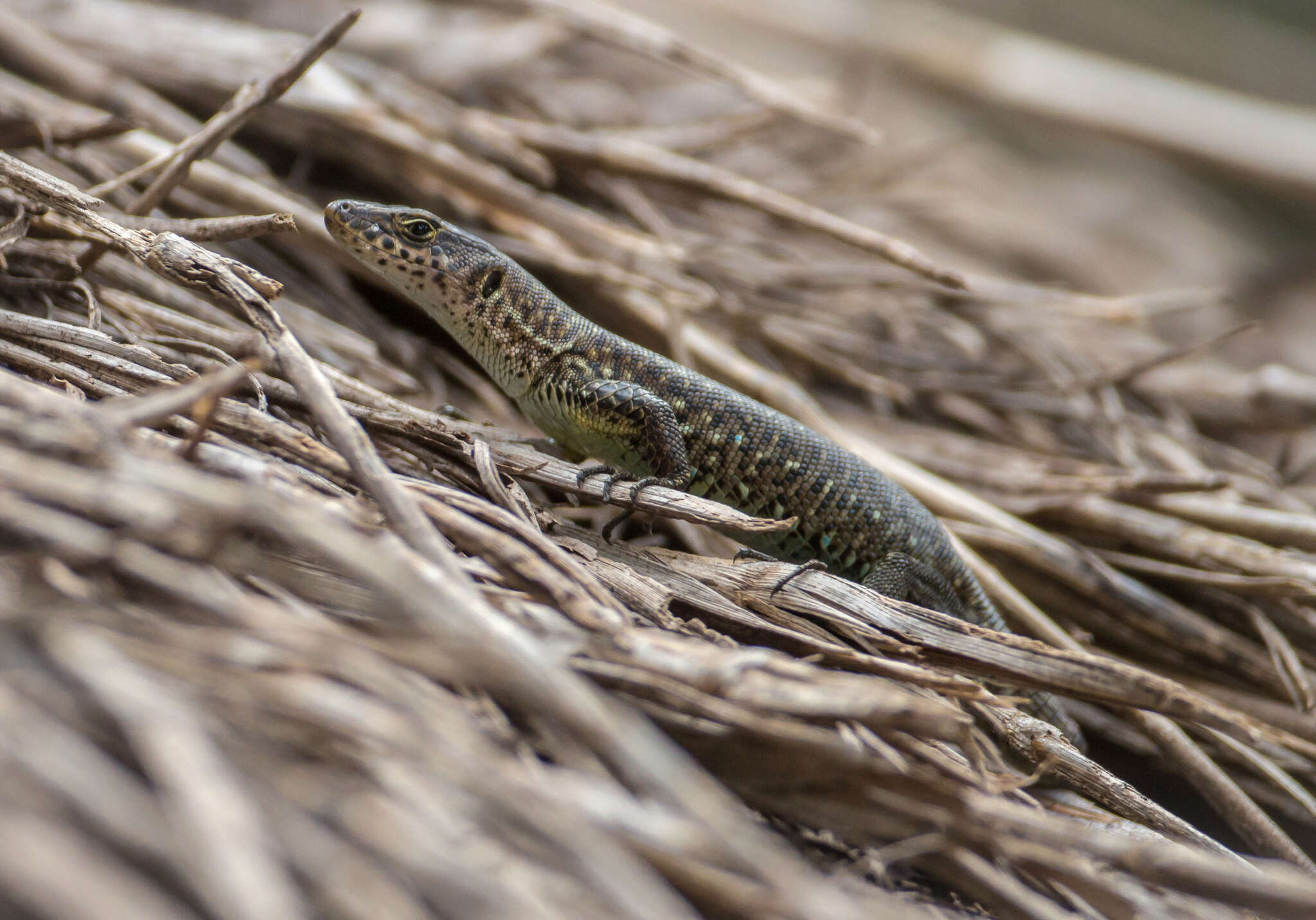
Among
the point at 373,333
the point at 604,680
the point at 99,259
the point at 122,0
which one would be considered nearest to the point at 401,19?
the point at 122,0

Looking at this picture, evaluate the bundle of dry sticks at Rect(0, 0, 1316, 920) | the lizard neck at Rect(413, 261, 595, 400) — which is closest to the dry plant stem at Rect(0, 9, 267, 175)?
the bundle of dry sticks at Rect(0, 0, 1316, 920)

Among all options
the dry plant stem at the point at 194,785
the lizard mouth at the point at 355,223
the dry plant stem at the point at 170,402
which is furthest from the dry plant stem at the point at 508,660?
the lizard mouth at the point at 355,223

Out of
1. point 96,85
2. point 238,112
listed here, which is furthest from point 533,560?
point 96,85

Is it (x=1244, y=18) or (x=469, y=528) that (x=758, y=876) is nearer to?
(x=469, y=528)

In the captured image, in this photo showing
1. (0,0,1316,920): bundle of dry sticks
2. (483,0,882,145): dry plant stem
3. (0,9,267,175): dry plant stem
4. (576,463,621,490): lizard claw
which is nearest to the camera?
(0,0,1316,920): bundle of dry sticks

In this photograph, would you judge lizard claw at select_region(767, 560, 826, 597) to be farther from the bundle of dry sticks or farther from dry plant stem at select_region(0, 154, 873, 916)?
dry plant stem at select_region(0, 154, 873, 916)
